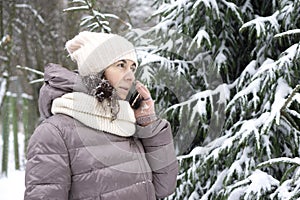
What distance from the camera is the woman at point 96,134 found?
2031mm

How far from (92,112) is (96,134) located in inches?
3.7

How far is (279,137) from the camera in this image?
3350 mm

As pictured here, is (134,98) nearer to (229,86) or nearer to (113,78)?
(113,78)

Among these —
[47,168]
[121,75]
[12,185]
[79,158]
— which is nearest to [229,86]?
[121,75]

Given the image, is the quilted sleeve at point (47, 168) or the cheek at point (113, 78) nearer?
the quilted sleeve at point (47, 168)

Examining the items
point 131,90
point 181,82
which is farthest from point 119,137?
point 181,82

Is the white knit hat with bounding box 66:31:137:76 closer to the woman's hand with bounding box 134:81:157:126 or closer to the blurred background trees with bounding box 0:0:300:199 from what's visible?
the woman's hand with bounding box 134:81:157:126

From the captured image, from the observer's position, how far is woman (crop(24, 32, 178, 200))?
2.03 meters

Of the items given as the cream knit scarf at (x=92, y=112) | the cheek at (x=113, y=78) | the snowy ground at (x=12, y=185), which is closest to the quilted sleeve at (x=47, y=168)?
the cream knit scarf at (x=92, y=112)

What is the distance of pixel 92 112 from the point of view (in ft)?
7.05

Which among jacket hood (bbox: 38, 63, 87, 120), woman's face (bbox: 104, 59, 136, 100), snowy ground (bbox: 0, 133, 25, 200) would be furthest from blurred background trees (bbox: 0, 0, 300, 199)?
snowy ground (bbox: 0, 133, 25, 200)

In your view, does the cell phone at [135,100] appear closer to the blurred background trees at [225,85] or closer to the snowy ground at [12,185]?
the blurred background trees at [225,85]

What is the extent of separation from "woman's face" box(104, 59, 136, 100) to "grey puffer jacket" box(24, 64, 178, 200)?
0.14m

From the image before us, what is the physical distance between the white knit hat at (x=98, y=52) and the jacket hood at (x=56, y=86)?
0.07 metres
